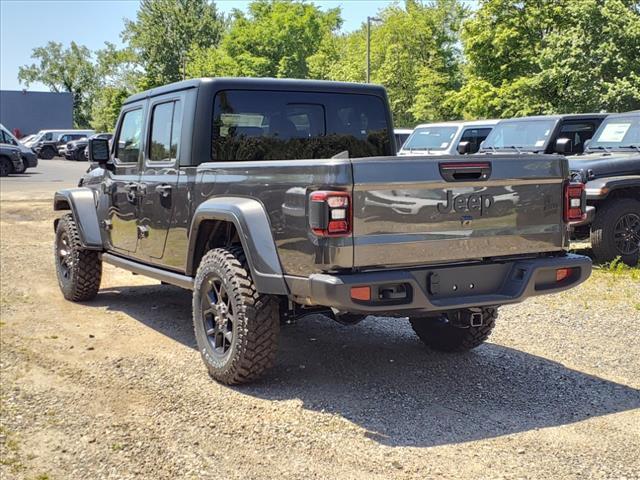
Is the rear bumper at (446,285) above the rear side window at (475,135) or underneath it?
underneath

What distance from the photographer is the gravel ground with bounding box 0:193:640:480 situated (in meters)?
3.90

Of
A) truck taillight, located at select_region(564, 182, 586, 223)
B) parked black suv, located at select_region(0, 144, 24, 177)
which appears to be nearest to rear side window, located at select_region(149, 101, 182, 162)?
truck taillight, located at select_region(564, 182, 586, 223)

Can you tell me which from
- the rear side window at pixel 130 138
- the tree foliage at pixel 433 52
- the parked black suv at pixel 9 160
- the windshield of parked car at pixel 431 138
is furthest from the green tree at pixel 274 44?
the rear side window at pixel 130 138

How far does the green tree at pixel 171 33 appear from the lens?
254 ft

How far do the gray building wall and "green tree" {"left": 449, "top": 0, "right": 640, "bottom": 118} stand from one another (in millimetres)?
44034

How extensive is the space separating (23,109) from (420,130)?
58.1m

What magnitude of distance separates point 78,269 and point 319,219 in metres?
4.12

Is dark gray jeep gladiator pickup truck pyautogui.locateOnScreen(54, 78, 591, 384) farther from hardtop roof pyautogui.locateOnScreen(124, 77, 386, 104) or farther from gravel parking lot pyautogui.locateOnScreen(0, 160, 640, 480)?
gravel parking lot pyautogui.locateOnScreen(0, 160, 640, 480)

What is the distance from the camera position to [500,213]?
15.3 ft

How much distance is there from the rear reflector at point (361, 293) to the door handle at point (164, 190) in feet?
7.23

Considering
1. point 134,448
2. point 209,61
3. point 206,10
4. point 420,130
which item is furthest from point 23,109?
point 134,448

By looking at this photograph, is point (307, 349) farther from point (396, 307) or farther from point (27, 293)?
point (27, 293)

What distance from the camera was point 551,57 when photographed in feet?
80.8

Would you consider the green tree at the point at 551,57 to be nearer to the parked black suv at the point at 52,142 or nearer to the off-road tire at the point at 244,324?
the off-road tire at the point at 244,324
